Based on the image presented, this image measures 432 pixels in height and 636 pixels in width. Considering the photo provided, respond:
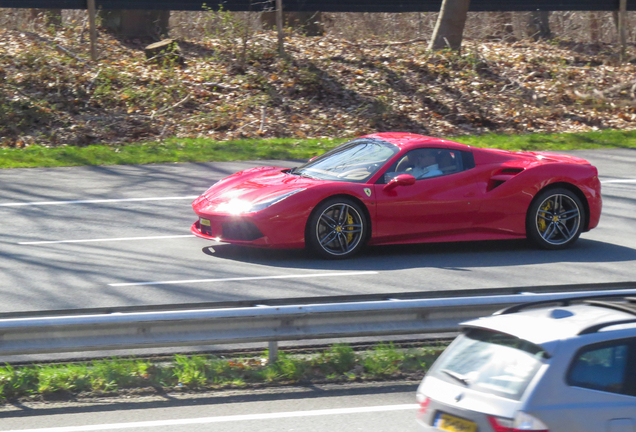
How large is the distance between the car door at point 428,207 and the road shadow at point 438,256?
32 centimetres

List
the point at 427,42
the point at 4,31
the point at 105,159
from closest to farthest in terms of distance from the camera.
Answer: the point at 105,159 < the point at 4,31 < the point at 427,42

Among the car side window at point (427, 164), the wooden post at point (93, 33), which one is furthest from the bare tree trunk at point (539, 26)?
the car side window at point (427, 164)

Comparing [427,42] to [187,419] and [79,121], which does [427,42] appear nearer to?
[79,121]

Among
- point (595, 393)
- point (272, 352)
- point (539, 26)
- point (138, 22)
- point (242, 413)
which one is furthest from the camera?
point (539, 26)

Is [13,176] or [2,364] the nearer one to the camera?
[2,364]

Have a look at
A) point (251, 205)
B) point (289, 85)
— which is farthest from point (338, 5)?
point (251, 205)

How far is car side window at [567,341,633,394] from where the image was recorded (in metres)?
3.52

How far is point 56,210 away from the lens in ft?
36.8

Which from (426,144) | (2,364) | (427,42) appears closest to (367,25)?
(427,42)

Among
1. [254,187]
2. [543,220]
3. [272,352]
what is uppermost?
[254,187]

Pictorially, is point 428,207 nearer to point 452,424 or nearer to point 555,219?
point 555,219

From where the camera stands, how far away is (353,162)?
947 centimetres

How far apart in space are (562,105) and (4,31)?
1463 centimetres

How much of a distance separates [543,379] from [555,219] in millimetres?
6634
